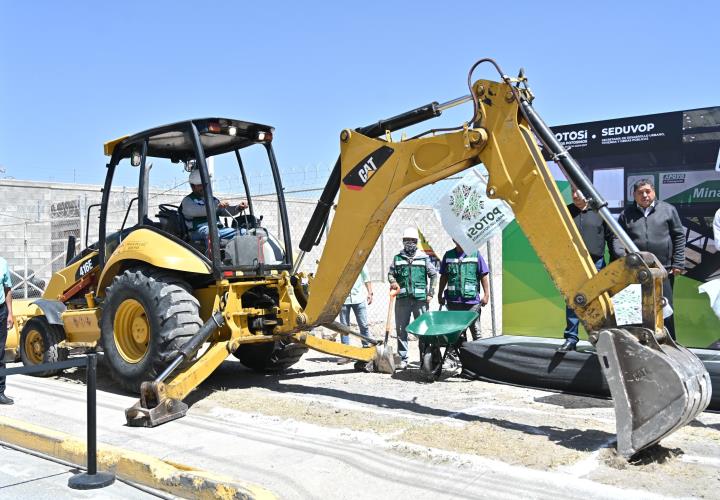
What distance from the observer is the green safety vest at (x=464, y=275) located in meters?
8.51

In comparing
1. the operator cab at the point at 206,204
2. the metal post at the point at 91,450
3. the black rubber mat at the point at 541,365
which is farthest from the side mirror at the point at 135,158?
the black rubber mat at the point at 541,365

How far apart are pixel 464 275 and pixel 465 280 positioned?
0.07 metres

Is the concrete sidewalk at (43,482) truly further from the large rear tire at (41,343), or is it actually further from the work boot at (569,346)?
the work boot at (569,346)

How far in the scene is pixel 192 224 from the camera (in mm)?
7742

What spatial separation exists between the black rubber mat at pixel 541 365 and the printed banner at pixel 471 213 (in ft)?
4.29

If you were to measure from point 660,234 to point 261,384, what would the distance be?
456 centimetres

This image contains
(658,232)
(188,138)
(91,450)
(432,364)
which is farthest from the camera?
(432,364)

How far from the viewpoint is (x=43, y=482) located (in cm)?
472

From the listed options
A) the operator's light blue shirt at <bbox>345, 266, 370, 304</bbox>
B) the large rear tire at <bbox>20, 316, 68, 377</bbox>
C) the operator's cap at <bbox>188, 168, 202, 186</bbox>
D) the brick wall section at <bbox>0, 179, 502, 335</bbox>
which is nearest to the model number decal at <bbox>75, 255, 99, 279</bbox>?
the large rear tire at <bbox>20, 316, 68, 377</bbox>

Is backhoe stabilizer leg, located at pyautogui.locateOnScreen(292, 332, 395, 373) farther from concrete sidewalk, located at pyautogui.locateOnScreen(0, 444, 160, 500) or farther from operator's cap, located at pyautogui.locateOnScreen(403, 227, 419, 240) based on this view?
concrete sidewalk, located at pyautogui.locateOnScreen(0, 444, 160, 500)

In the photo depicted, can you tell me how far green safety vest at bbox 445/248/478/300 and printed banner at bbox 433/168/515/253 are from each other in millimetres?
148

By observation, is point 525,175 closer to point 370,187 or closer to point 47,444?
point 370,187

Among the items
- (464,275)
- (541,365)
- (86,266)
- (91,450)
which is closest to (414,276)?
(464,275)

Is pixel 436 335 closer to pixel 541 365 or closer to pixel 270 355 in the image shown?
pixel 541 365
